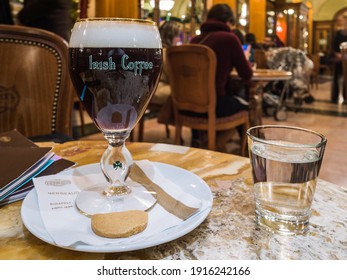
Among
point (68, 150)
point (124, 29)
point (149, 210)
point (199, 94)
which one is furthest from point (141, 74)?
point (199, 94)

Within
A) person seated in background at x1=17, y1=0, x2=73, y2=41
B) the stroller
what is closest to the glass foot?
person seated in background at x1=17, y1=0, x2=73, y2=41

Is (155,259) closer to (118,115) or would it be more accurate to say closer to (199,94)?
(118,115)

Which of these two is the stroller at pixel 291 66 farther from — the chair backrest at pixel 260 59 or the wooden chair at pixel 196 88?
the wooden chair at pixel 196 88

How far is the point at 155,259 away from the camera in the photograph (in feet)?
1.07

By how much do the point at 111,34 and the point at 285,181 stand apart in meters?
0.26

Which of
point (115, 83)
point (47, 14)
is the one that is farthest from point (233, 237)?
point (47, 14)

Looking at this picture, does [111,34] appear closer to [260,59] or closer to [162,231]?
[162,231]

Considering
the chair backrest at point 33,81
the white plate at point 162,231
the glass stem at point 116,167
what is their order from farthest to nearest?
the chair backrest at point 33,81, the glass stem at point 116,167, the white plate at point 162,231

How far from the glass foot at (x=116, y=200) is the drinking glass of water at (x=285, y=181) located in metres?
0.13

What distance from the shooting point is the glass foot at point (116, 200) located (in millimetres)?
403

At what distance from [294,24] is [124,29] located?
356 inches

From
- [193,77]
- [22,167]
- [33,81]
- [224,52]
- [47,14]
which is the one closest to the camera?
[22,167]

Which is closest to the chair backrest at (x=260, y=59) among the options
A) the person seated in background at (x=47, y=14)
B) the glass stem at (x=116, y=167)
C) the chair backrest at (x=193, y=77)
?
the chair backrest at (x=193, y=77)

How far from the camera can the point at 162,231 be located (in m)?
0.35
